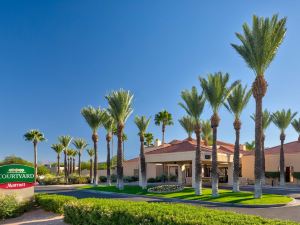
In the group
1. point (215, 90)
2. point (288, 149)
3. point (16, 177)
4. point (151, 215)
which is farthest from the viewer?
point (288, 149)

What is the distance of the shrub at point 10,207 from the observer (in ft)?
58.9

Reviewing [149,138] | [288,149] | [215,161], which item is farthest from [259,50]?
[149,138]

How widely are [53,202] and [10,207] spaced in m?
2.15

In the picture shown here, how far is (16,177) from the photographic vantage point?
2041 centimetres

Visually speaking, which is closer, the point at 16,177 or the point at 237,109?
the point at 16,177

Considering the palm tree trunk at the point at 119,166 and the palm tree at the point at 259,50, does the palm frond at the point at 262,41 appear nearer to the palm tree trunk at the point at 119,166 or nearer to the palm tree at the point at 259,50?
the palm tree at the point at 259,50

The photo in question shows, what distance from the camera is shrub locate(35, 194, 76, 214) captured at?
17703mm

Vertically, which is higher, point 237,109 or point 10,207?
point 237,109

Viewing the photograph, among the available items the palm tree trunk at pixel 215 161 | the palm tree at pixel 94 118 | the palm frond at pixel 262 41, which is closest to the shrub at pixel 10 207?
the palm tree trunk at pixel 215 161

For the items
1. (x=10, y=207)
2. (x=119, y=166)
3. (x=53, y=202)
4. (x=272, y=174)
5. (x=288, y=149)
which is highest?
(x=288, y=149)

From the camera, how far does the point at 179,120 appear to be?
6212cm

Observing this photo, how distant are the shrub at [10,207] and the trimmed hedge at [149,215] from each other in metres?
4.76

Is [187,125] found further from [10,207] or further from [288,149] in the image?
[10,207]

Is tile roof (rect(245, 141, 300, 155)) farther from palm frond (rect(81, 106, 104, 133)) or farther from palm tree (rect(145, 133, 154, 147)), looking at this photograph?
palm tree (rect(145, 133, 154, 147))
